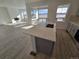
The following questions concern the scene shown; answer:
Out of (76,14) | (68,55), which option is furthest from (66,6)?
(68,55)

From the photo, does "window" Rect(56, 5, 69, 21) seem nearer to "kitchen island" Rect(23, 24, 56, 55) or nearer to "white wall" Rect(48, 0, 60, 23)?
"white wall" Rect(48, 0, 60, 23)

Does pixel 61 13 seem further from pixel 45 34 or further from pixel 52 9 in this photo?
pixel 45 34

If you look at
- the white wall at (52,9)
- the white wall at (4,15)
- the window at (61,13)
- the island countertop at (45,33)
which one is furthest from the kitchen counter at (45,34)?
the white wall at (4,15)

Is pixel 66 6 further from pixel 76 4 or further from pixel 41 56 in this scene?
pixel 41 56

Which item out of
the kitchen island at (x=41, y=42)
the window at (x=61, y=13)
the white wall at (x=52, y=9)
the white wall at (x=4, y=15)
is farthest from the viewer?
the white wall at (x=4, y=15)

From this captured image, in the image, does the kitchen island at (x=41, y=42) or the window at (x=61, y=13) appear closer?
the kitchen island at (x=41, y=42)

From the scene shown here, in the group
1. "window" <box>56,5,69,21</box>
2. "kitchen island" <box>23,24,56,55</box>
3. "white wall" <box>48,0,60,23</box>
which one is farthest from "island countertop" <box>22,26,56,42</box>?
"window" <box>56,5,69,21</box>

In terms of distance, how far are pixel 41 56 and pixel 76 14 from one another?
4233 millimetres

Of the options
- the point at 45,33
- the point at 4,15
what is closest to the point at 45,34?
the point at 45,33

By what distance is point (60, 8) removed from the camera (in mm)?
5387

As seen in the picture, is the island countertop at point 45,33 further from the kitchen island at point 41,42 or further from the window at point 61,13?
the window at point 61,13

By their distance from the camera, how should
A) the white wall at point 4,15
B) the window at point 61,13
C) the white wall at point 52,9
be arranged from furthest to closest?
the white wall at point 4,15 → the window at point 61,13 → the white wall at point 52,9

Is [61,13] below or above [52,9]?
below

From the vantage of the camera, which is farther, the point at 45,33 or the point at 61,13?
the point at 61,13
